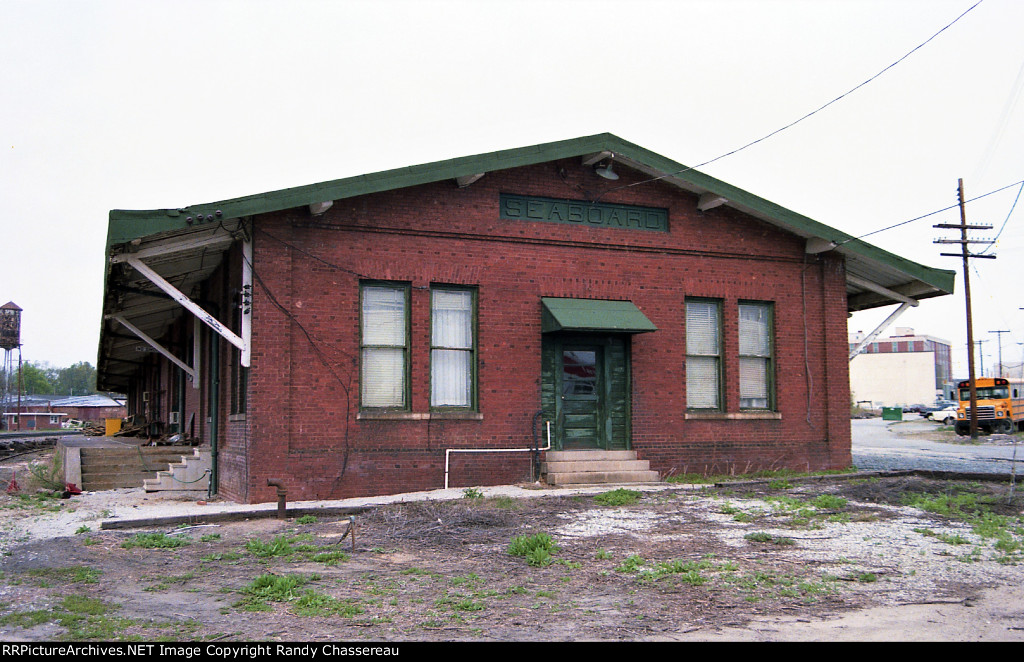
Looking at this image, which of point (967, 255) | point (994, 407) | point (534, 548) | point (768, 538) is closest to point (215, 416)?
point (534, 548)

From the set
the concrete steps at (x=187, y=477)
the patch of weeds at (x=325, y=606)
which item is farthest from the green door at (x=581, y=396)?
the patch of weeds at (x=325, y=606)

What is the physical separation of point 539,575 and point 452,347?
7.28 m

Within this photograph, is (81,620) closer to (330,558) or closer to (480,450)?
(330,558)

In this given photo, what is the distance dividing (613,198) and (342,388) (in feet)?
19.5

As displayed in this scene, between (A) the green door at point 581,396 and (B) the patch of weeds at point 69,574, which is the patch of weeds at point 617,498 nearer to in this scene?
(A) the green door at point 581,396

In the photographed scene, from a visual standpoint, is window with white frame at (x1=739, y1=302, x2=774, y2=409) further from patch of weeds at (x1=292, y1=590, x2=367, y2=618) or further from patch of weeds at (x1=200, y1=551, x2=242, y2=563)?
patch of weeds at (x1=292, y1=590, x2=367, y2=618)

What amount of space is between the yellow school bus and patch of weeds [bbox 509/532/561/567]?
4182cm

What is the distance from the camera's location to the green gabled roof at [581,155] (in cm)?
1219

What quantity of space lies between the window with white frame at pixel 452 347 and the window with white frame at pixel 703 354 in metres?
4.25

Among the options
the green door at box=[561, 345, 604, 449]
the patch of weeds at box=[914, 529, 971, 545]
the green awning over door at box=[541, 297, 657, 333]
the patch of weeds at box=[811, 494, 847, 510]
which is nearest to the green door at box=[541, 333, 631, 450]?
the green door at box=[561, 345, 604, 449]

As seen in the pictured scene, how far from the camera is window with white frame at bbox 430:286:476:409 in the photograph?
14797 mm

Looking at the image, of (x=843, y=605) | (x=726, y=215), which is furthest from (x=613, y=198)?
(x=843, y=605)

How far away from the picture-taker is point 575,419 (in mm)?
15719
